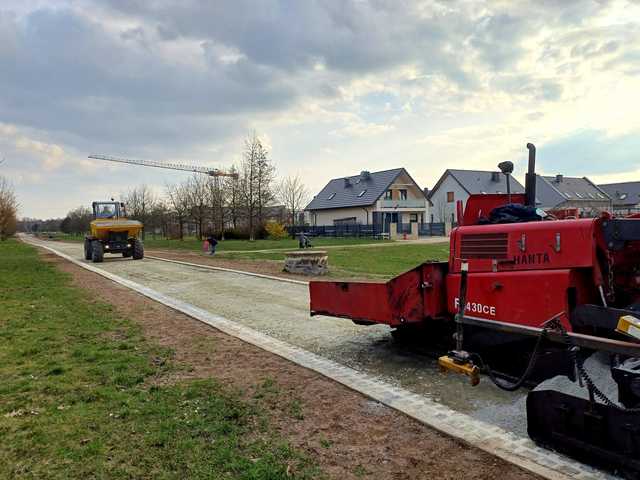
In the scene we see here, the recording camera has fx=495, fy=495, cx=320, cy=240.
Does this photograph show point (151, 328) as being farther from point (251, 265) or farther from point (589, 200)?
point (589, 200)

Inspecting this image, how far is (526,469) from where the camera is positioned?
3207 mm

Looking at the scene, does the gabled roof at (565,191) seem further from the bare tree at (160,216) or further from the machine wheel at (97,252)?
the machine wheel at (97,252)

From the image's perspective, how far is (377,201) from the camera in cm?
5022

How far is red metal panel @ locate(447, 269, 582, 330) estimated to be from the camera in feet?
13.5

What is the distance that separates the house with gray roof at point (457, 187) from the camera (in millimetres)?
58469

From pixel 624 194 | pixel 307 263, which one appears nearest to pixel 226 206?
pixel 307 263

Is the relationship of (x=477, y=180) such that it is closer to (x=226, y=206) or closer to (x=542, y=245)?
(x=226, y=206)

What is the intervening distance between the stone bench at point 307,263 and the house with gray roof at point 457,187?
44.1m

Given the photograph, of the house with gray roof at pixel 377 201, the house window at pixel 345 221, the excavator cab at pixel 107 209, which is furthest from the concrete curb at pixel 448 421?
the house window at pixel 345 221

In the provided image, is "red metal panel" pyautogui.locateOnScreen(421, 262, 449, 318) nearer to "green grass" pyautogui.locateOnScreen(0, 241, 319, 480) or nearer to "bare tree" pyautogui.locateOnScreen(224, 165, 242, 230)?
"green grass" pyautogui.locateOnScreen(0, 241, 319, 480)

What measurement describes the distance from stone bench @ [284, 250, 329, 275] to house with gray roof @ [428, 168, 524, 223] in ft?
145

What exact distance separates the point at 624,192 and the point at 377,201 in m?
51.0

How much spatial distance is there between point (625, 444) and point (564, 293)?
130 cm

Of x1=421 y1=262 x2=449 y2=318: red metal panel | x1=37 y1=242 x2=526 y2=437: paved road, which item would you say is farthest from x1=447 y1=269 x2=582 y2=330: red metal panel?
x1=37 y1=242 x2=526 y2=437: paved road
